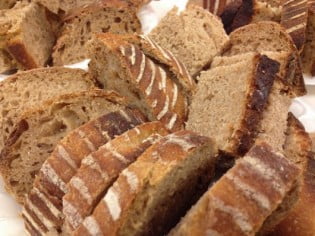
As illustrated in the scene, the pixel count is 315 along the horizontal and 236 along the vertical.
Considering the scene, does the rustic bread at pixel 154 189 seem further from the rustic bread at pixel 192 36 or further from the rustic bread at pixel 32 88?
the rustic bread at pixel 192 36

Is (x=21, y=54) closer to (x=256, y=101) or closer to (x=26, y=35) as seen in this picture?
(x=26, y=35)

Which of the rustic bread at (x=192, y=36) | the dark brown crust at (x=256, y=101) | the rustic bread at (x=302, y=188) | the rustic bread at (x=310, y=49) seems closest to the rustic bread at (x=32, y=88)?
the rustic bread at (x=192, y=36)

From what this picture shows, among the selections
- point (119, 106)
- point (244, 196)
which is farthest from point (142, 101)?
point (244, 196)

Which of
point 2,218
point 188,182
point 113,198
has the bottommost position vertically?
point 2,218

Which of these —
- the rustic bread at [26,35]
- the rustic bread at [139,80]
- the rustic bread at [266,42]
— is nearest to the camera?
the rustic bread at [139,80]

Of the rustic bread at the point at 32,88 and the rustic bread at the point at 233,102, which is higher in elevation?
the rustic bread at the point at 32,88

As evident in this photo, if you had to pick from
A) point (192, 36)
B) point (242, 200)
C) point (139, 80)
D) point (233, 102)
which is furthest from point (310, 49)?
point (242, 200)

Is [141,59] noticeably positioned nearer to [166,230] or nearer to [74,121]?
[74,121]

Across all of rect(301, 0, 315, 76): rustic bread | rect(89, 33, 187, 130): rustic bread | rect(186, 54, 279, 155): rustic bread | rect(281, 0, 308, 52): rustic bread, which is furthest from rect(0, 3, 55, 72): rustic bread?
rect(301, 0, 315, 76): rustic bread
